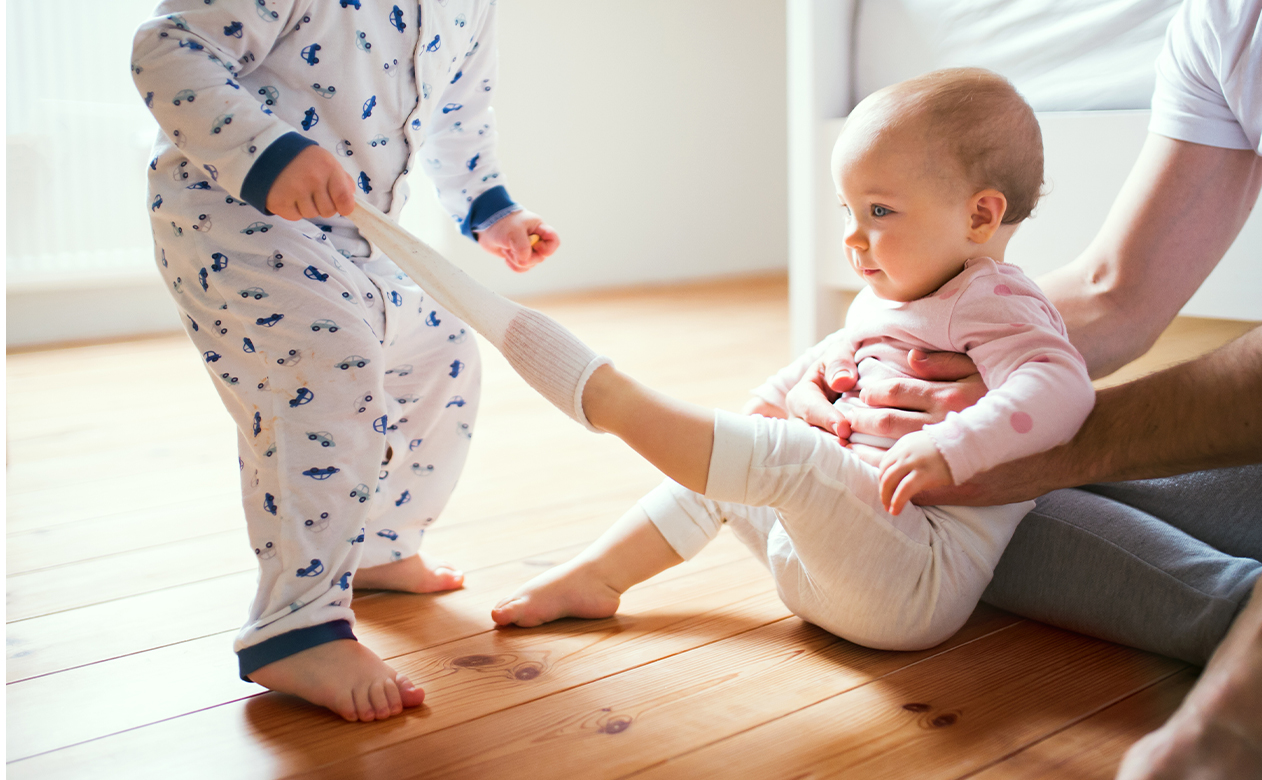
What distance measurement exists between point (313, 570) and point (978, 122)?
636mm

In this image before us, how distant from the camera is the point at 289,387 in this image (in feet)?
2.64

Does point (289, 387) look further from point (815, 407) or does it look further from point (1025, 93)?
point (1025, 93)

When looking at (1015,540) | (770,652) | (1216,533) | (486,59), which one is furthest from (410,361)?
(1216,533)

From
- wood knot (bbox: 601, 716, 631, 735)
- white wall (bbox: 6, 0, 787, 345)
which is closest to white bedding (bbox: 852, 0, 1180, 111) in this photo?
wood knot (bbox: 601, 716, 631, 735)

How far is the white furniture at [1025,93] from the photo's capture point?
1250 mm

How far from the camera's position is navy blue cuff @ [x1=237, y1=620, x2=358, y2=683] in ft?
2.60

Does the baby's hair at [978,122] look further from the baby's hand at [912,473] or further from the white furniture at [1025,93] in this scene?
the white furniture at [1025,93]

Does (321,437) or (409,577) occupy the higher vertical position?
(321,437)

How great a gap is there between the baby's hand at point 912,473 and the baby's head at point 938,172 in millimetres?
192

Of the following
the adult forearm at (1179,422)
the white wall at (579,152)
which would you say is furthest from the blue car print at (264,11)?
the white wall at (579,152)

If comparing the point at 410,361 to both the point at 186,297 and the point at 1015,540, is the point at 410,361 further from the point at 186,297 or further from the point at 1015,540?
the point at 1015,540

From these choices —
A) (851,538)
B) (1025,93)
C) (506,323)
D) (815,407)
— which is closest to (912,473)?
(851,538)

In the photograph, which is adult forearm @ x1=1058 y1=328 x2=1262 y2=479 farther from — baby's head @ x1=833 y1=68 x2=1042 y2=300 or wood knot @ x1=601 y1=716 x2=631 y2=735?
wood knot @ x1=601 y1=716 x2=631 y2=735

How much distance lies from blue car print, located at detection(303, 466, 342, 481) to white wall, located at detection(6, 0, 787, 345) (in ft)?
6.96
